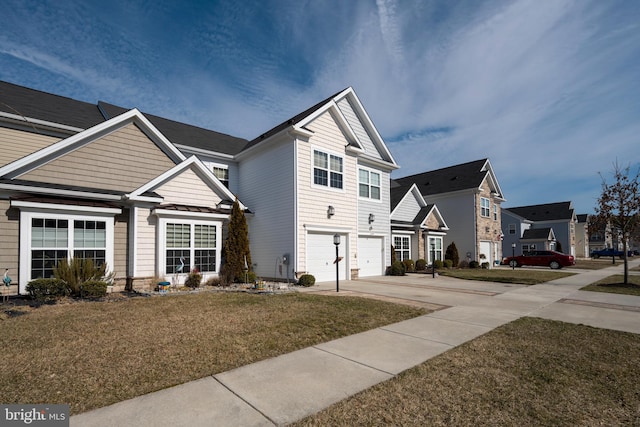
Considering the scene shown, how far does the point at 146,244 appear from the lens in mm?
11758

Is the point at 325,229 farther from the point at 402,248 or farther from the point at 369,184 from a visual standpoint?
the point at 402,248

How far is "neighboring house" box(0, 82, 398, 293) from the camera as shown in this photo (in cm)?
1032

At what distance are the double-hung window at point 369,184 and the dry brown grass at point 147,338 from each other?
30.7ft

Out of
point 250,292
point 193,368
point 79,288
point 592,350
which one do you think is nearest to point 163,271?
point 79,288

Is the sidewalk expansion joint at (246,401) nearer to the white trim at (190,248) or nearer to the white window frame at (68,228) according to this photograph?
the white trim at (190,248)

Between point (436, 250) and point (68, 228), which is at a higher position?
point (68, 228)

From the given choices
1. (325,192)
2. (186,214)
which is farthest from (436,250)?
(186,214)

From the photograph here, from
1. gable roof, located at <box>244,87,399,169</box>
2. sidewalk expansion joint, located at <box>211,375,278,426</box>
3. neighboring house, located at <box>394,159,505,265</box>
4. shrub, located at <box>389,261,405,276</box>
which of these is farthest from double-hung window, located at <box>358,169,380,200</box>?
sidewalk expansion joint, located at <box>211,375,278,426</box>

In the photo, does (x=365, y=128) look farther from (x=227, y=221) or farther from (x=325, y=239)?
(x=227, y=221)

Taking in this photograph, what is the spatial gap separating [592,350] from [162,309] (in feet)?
30.0

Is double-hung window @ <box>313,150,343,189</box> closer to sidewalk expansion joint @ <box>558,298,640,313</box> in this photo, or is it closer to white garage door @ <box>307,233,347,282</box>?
white garage door @ <box>307,233,347,282</box>

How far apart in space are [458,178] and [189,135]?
23583mm

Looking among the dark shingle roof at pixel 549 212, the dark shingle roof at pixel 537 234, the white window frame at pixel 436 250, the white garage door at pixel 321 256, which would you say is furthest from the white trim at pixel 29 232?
the dark shingle roof at pixel 549 212

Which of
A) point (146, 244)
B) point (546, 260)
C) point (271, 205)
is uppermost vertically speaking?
point (271, 205)
